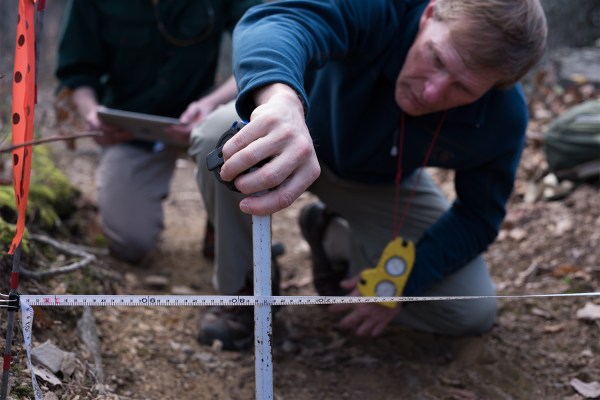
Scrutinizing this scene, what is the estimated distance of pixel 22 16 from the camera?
154 cm

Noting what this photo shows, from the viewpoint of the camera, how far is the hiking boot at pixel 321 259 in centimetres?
320

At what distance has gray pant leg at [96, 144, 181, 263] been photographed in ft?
11.6

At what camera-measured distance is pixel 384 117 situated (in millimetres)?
2430

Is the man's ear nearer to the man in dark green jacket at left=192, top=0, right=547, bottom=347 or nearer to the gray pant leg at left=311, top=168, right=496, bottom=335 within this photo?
the man in dark green jacket at left=192, top=0, right=547, bottom=347

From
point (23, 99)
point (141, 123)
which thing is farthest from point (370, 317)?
point (23, 99)

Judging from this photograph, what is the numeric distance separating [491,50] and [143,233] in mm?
2220

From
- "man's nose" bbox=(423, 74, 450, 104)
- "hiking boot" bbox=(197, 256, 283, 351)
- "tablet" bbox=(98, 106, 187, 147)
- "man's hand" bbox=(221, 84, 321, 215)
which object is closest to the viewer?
"man's hand" bbox=(221, 84, 321, 215)

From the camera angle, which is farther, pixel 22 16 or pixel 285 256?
pixel 285 256


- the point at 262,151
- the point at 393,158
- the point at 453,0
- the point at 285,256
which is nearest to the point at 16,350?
the point at 262,151

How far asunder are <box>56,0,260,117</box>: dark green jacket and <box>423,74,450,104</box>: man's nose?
5.50 feet

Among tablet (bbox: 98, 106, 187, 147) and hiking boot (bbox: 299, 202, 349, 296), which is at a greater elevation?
tablet (bbox: 98, 106, 187, 147)

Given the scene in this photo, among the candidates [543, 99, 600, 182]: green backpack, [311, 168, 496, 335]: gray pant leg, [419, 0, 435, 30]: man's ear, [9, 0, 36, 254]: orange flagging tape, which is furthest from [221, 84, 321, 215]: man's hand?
[543, 99, 600, 182]: green backpack

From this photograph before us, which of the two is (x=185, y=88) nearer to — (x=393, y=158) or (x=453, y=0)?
(x=393, y=158)

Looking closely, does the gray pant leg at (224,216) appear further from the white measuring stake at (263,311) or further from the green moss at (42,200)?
the white measuring stake at (263,311)
